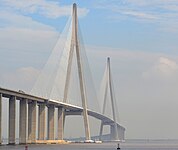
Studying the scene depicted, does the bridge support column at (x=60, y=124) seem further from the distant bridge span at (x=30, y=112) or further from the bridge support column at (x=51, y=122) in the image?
the bridge support column at (x=51, y=122)

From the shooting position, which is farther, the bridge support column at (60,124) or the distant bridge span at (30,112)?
the bridge support column at (60,124)

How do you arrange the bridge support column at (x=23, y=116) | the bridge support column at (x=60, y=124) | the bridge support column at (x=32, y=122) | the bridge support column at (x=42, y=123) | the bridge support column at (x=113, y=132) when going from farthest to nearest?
1. the bridge support column at (x=113, y=132)
2. the bridge support column at (x=60, y=124)
3. the bridge support column at (x=42, y=123)
4. the bridge support column at (x=32, y=122)
5. the bridge support column at (x=23, y=116)

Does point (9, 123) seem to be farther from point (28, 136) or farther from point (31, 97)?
point (28, 136)

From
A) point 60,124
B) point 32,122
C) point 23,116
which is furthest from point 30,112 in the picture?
point 60,124

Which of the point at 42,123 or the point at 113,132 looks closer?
the point at 42,123

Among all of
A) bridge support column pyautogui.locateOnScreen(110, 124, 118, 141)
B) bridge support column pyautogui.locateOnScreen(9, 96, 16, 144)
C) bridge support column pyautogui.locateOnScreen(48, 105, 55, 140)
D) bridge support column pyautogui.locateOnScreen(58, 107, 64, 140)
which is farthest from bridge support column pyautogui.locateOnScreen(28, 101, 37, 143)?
bridge support column pyautogui.locateOnScreen(110, 124, 118, 141)

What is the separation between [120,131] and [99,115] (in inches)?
1554

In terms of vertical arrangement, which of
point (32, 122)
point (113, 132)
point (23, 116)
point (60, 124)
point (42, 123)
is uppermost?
point (113, 132)

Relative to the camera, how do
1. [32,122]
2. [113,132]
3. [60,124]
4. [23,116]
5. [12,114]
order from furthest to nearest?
1. [113,132]
2. [60,124]
3. [32,122]
4. [23,116]
5. [12,114]

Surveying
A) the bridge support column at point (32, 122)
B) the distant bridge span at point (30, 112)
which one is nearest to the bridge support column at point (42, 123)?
the distant bridge span at point (30, 112)

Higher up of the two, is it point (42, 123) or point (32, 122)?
point (42, 123)

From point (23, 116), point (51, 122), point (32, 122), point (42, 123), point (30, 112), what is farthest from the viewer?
point (51, 122)

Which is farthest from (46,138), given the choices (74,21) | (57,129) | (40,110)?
(74,21)

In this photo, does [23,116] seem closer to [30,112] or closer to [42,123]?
[30,112]
